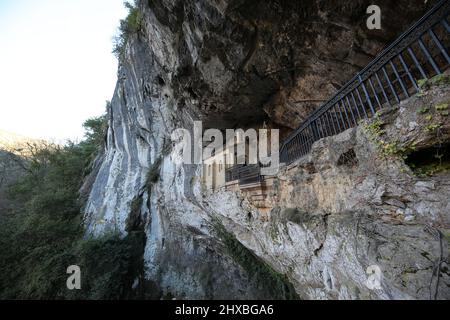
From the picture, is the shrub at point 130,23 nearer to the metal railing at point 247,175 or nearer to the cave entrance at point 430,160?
the metal railing at point 247,175

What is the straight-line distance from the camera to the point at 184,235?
9.61 meters

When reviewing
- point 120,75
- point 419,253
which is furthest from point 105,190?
point 419,253

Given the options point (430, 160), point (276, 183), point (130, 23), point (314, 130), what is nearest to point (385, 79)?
point (314, 130)

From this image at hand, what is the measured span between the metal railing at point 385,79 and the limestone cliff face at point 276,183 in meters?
0.46

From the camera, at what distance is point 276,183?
4.37 metres

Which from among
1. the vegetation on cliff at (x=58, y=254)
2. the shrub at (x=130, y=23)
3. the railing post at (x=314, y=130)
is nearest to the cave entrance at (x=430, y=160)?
the railing post at (x=314, y=130)

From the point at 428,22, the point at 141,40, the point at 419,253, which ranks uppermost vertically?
the point at 141,40

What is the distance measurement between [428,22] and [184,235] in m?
10.2

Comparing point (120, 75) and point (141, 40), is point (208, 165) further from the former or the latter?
point (120, 75)

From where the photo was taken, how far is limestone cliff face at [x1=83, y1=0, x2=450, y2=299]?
1.99m

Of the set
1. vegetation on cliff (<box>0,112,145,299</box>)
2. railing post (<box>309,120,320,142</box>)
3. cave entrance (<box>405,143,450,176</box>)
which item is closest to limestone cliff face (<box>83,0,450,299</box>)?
cave entrance (<box>405,143,450,176</box>)

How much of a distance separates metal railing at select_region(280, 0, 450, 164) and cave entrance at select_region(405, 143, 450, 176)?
0.60 meters

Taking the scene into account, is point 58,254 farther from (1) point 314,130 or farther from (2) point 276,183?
(1) point 314,130

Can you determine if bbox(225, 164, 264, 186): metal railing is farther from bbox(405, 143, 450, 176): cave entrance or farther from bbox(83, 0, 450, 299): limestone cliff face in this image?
bbox(405, 143, 450, 176): cave entrance
